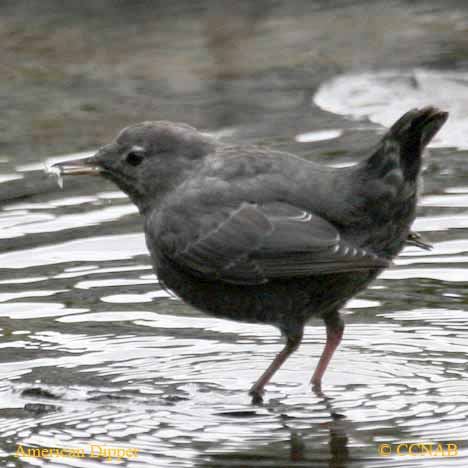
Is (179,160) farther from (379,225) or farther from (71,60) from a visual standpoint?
(71,60)

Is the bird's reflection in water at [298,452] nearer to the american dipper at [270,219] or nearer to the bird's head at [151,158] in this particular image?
the american dipper at [270,219]

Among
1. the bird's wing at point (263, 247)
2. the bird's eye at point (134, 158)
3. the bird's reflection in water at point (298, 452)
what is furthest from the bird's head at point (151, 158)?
the bird's reflection in water at point (298, 452)

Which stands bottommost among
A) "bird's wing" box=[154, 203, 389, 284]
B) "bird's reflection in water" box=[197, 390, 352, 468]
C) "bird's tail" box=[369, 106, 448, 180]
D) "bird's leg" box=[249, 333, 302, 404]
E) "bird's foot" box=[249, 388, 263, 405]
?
"bird's reflection in water" box=[197, 390, 352, 468]

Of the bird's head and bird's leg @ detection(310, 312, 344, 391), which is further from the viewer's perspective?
the bird's head

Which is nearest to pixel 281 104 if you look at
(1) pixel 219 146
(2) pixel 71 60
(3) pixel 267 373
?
(2) pixel 71 60

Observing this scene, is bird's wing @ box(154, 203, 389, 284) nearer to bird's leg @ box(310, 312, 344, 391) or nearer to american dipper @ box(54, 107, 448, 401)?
american dipper @ box(54, 107, 448, 401)

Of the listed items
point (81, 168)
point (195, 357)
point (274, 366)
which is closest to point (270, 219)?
point (274, 366)

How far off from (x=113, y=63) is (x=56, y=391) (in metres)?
7.42

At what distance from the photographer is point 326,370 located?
693 centimetres

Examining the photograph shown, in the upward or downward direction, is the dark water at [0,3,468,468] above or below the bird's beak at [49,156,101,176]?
below

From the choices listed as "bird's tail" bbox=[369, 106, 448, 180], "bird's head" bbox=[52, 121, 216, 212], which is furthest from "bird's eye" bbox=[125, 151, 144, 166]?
"bird's tail" bbox=[369, 106, 448, 180]

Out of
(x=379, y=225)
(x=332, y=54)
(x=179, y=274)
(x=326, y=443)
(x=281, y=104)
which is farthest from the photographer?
(x=332, y=54)

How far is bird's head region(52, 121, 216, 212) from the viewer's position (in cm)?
713

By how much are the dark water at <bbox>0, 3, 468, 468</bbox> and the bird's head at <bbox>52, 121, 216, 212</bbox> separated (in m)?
0.83
